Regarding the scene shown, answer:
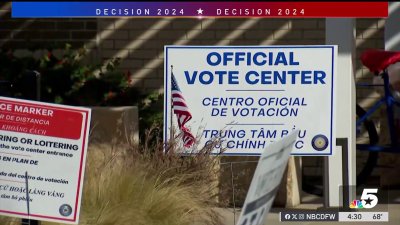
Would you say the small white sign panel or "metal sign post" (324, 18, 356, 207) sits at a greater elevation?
"metal sign post" (324, 18, 356, 207)

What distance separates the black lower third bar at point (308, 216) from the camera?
30.9 ft

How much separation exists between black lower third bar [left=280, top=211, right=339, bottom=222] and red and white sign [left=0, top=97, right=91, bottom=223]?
3.07m

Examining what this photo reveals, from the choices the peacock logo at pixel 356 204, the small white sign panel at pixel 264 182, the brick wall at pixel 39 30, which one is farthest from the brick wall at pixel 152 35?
the small white sign panel at pixel 264 182

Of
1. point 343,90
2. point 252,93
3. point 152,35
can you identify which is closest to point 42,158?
point 252,93

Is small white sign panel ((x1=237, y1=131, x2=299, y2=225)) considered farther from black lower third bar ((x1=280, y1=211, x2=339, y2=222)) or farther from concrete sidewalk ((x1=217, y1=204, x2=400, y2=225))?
black lower third bar ((x1=280, y1=211, x2=339, y2=222))

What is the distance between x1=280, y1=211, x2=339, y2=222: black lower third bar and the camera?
30.9 ft

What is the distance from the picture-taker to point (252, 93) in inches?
359

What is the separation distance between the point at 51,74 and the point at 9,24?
A: 3.70 feet

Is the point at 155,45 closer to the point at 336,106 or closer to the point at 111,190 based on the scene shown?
the point at 336,106

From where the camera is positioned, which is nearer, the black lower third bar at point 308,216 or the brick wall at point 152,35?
the black lower third bar at point 308,216

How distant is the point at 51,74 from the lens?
12.2m

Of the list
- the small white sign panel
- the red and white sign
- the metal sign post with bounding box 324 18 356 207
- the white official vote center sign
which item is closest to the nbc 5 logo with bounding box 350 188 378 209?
the metal sign post with bounding box 324 18 356 207

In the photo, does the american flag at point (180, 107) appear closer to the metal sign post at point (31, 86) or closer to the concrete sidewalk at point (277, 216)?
the concrete sidewalk at point (277, 216)

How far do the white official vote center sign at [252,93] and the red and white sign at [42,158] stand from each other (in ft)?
7.66
